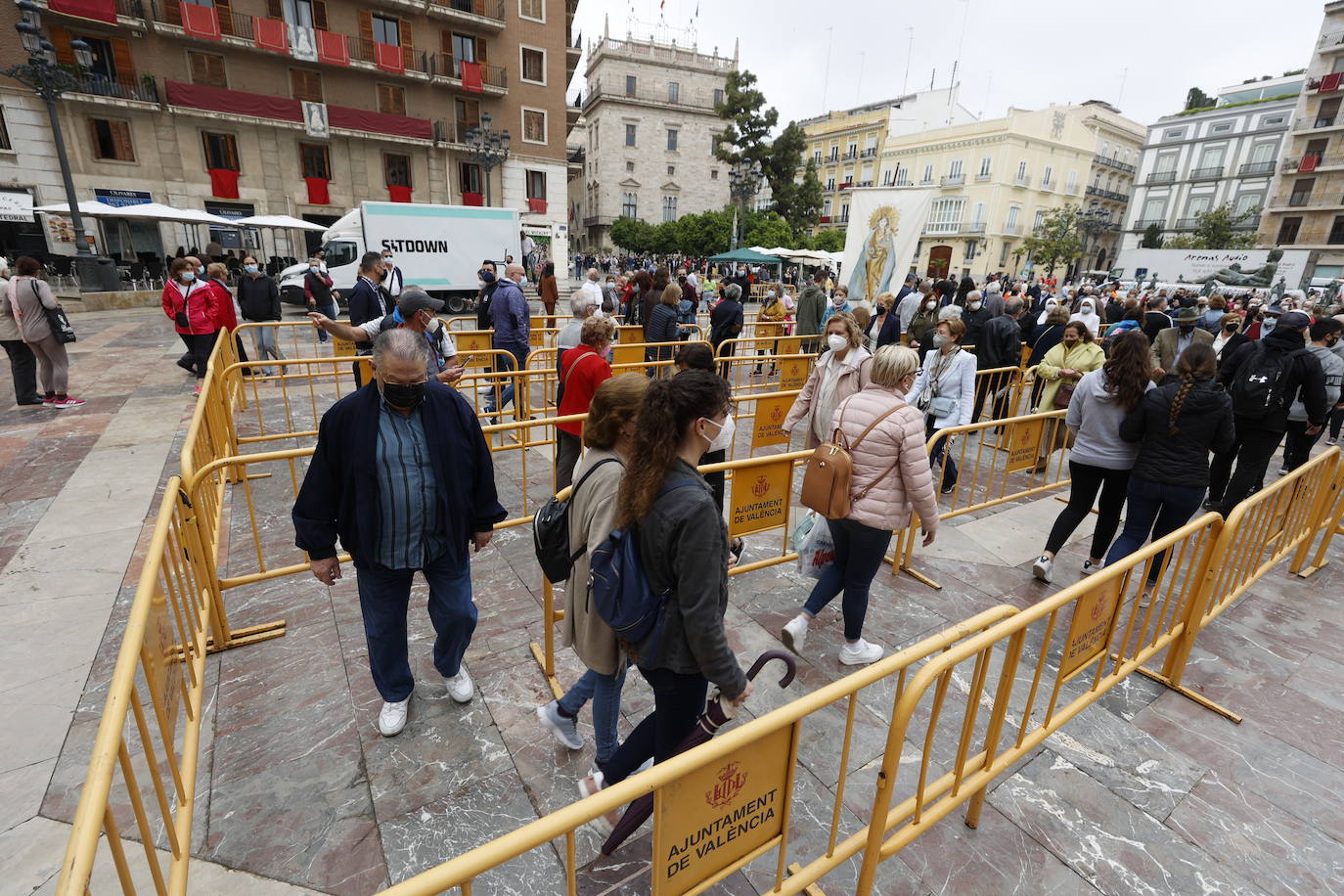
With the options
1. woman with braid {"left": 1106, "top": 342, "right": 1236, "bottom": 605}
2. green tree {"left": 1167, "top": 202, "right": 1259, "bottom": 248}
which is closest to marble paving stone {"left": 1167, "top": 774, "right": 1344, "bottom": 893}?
woman with braid {"left": 1106, "top": 342, "right": 1236, "bottom": 605}

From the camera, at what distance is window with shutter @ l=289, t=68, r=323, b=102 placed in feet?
88.0

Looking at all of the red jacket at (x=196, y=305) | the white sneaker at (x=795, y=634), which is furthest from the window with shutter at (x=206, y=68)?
the white sneaker at (x=795, y=634)

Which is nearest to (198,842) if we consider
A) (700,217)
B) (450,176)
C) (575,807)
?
(575,807)

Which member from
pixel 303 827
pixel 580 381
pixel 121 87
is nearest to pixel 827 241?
pixel 121 87

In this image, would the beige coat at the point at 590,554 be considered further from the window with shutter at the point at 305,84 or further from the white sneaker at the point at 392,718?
the window with shutter at the point at 305,84

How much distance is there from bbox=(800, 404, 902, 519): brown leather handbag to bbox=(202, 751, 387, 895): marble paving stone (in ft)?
8.17

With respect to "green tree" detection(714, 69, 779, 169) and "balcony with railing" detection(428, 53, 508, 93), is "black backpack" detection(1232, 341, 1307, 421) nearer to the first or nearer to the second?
"balcony with railing" detection(428, 53, 508, 93)

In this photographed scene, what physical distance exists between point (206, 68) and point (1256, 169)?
71164mm

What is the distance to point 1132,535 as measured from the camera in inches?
165

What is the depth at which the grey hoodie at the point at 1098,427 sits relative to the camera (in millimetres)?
4223

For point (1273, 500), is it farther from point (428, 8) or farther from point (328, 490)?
point (428, 8)

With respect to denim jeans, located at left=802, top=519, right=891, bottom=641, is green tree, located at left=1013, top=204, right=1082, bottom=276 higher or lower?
higher

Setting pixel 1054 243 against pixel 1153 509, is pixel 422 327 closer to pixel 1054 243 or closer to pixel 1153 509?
pixel 1153 509

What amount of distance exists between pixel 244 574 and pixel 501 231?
17973 millimetres
